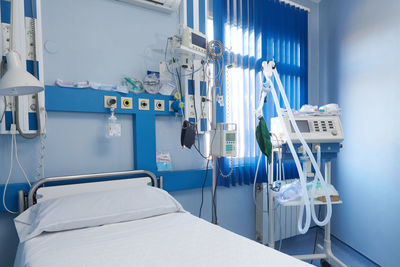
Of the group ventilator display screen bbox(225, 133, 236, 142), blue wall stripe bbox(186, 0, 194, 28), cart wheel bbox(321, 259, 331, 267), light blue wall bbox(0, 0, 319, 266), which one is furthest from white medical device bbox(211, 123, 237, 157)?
cart wheel bbox(321, 259, 331, 267)

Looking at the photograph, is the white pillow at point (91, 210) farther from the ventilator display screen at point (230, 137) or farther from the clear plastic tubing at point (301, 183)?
the clear plastic tubing at point (301, 183)

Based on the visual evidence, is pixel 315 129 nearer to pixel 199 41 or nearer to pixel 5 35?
pixel 199 41

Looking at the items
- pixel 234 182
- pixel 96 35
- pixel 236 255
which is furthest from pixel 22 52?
pixel 234 182

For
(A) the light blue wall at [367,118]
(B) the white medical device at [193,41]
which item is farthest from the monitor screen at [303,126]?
(B) the white medical device at [193,41]

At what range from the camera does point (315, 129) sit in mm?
2055

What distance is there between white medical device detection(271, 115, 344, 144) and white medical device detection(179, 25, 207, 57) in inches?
35.6

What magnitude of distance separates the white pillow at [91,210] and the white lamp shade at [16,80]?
0.64 m

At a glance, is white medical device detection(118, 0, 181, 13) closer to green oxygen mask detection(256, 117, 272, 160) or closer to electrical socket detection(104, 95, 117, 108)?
electrical socket detection(104, 95, 117, 108)

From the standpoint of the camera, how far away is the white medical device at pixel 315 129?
6.59ft

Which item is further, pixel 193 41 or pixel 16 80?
pixel 193 41

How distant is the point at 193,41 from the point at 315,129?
1.26 metres

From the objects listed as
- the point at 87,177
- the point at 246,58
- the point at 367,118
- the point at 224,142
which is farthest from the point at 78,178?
the point at 367,118

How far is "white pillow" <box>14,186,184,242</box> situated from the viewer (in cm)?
126

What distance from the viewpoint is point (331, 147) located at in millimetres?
2150
